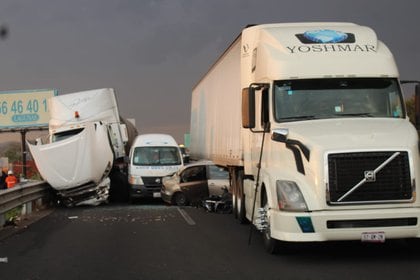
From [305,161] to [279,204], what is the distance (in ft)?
2.25

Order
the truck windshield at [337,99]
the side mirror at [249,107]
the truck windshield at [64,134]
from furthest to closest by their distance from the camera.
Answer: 1. the truck windshield at [64,134]
2. the side mirror at [249,107]
3. the truck windshield at [337,99]

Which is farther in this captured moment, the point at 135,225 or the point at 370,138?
the point at 135,225

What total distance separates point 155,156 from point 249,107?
43.3ft

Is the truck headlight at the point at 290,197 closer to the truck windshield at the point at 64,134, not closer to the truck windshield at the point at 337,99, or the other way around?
the truck windshield at the point at 337,99

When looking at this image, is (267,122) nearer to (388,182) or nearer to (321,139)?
(321,139)

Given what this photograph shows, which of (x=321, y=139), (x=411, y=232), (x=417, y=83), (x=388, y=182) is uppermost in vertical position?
(x=417, y=83)

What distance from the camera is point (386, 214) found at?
7848 mm

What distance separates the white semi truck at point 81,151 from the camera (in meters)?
19.5

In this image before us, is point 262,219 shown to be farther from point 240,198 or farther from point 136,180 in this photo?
point 136,180

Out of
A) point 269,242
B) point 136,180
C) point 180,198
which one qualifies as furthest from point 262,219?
point 136,180

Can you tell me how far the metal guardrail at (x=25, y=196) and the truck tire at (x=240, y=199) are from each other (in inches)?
204

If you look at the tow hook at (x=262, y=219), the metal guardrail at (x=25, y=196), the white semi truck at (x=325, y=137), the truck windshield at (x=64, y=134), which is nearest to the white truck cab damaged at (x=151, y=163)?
the truck windshield at (x=64, y=134)

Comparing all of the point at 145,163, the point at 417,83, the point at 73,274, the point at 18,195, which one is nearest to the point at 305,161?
the point at 417,83

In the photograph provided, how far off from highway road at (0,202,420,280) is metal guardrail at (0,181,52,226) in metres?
0.92
